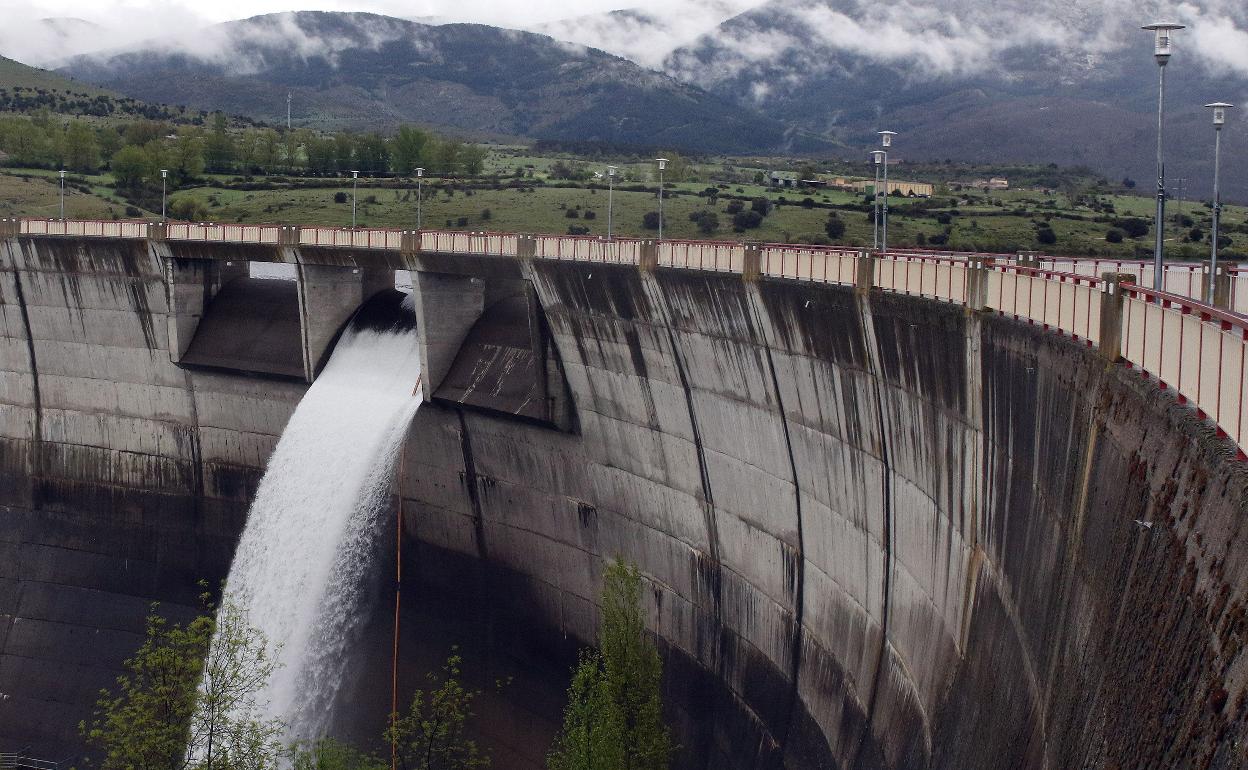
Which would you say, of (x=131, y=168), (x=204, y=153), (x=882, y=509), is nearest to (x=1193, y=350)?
(x=882, y=509)

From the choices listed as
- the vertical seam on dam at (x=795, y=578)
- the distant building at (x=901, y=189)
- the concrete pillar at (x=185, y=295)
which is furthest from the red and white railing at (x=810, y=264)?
the distant building at (x=901, y=189)

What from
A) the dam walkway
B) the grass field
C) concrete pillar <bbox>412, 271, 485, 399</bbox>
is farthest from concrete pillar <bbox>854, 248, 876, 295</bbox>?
the grass field

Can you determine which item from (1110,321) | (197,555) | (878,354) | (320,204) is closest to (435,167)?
(320,204)

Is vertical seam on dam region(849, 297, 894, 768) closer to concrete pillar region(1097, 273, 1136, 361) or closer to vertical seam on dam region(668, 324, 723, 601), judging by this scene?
vertical seam on dam region(668, 324, 723, 601)

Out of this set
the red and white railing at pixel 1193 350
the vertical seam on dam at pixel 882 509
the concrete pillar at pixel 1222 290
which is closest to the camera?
the red and white railing at pixel 1193 350

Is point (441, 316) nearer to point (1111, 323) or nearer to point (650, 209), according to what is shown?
point (1111, 323)

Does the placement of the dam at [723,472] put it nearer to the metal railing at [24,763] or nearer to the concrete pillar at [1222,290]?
the metal railing at [24,763]

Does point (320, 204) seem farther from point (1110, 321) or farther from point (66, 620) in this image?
point (1110, 321)

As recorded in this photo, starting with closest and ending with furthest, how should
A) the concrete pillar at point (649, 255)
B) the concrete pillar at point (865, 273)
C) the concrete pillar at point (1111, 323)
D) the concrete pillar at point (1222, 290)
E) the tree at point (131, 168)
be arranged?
1. the concrete pillar at point (1111, 323)
2. the concrete pillar at point (1222, 290)
3. the concrete pillar at point (865, 273)
4. the concrete pillar at point (649, 255)
5. the tree at point (131, 168)
